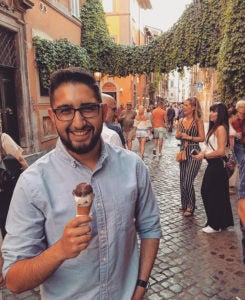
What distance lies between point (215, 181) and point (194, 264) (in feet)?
4.44

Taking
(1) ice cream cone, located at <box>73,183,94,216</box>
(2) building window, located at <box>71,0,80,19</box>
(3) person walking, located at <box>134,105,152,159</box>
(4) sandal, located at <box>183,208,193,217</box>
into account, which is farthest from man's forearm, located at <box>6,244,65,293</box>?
(2) building window, located at <box>71,0,80,19</box>

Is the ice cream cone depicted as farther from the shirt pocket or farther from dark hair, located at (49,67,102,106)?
dark hair, located at (49,67,102,106)

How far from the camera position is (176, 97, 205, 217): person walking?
4.85 meters

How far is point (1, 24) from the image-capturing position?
306 inches

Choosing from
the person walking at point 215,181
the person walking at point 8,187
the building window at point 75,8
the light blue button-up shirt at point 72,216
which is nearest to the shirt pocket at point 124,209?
the light blue button-up shirt at point 72,216

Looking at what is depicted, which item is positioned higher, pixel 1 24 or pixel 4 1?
pixel 4 1

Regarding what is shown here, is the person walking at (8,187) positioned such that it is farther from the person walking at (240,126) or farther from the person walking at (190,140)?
the person walking at (240,126)

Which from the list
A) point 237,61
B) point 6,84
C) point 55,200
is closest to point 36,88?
point 6,84

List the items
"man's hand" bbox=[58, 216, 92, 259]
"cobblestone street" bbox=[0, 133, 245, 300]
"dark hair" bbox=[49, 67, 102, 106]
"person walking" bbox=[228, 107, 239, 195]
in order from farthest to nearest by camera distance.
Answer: "person walking" bbox=[228, 107, 239, 195] < "cobblestone street" bbox=[0, 133, 245, 300] < "dark hair" bbox=[49, 67, 102, 106] < "man's hand" bbox=[58, 216, 92, 259]

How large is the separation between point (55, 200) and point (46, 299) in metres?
0.50

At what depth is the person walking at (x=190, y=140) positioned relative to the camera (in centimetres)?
485

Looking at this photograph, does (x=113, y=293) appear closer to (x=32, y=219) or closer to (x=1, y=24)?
(x=32, y=219)

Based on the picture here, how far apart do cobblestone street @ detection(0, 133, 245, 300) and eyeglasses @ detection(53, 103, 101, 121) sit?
2.39 metres

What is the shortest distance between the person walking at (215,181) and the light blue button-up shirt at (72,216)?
10.2 ft
